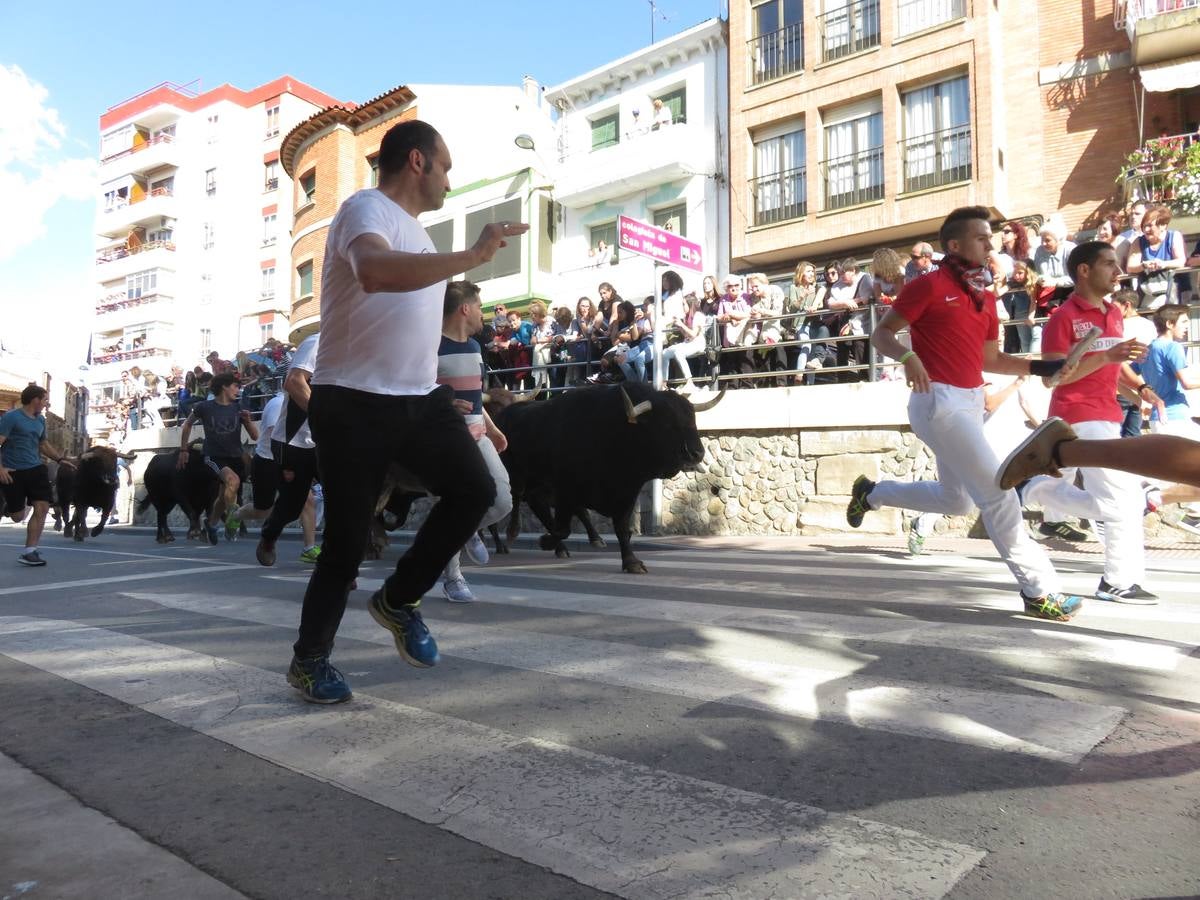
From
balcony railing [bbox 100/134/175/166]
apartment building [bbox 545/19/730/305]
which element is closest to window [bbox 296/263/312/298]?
apartment building [bbox 545/19/730/305]

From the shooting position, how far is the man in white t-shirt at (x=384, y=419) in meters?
3.09

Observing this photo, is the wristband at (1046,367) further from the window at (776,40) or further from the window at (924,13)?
the window at (776,40)

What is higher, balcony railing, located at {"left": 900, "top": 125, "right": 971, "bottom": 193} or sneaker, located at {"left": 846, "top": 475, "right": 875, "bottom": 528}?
balcony railing, located at {"left": 900, "top": 125, "right": 971, "bottom": 193}

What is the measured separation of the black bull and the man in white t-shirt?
385cm

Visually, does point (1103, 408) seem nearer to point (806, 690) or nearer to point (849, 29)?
point (806, 690)

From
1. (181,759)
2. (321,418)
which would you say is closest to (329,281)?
(321,418)

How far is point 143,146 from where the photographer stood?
5362cm

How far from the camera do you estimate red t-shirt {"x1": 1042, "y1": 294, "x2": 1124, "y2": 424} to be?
510 cm

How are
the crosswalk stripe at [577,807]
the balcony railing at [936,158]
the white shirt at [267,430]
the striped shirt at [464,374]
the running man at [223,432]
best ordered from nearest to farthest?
the crosswalk stripe at [577,807], the striped shirt at [464,374], the white shirt at [267,430], the running man at [223,432], the balcony railing at [936,158]

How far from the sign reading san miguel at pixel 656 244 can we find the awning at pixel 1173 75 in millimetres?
9178

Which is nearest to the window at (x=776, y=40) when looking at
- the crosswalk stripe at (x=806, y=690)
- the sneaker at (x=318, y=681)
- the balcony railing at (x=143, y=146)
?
the crosswalk stripe at (x=806, y=690)

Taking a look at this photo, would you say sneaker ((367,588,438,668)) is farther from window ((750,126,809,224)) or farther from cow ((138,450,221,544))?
window ((750,126,809,224))

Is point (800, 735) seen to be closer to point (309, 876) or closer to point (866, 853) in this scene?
point (866, 853)

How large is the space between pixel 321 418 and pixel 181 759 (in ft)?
3.79
